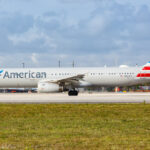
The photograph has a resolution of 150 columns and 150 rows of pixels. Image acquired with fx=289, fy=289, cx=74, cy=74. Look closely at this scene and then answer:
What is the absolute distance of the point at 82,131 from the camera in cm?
951

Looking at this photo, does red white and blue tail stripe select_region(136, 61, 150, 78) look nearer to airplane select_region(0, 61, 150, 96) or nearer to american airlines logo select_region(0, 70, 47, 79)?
airplane select_region(0, 61, 150, 96)

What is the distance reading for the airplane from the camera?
1432 inches

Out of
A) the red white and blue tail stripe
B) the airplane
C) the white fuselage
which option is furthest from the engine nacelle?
the red white and blue tail stripe

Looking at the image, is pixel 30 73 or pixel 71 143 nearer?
pixel 71 143

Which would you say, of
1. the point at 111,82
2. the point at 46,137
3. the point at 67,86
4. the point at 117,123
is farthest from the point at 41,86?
the point at 46,137

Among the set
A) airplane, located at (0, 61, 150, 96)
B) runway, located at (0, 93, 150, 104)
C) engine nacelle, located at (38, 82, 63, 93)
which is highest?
airplane, located at (0, 61, 150, 96)

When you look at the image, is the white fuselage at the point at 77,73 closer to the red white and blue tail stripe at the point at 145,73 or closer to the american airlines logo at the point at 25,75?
the american airlines logo at the point at 25,75

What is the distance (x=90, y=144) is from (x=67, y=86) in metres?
28.2

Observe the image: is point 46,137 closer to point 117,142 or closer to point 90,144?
point 90,144

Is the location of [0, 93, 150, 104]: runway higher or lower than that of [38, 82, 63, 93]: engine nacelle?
lower

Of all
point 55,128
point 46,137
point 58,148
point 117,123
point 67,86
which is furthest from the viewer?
point 67,86

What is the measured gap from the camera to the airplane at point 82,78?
36.4 meters

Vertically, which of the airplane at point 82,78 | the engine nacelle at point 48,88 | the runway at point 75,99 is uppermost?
the airplane at point 82,78

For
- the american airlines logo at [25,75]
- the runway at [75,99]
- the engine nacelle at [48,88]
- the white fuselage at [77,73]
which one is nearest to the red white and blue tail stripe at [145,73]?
the white fuselage at [77,73]
